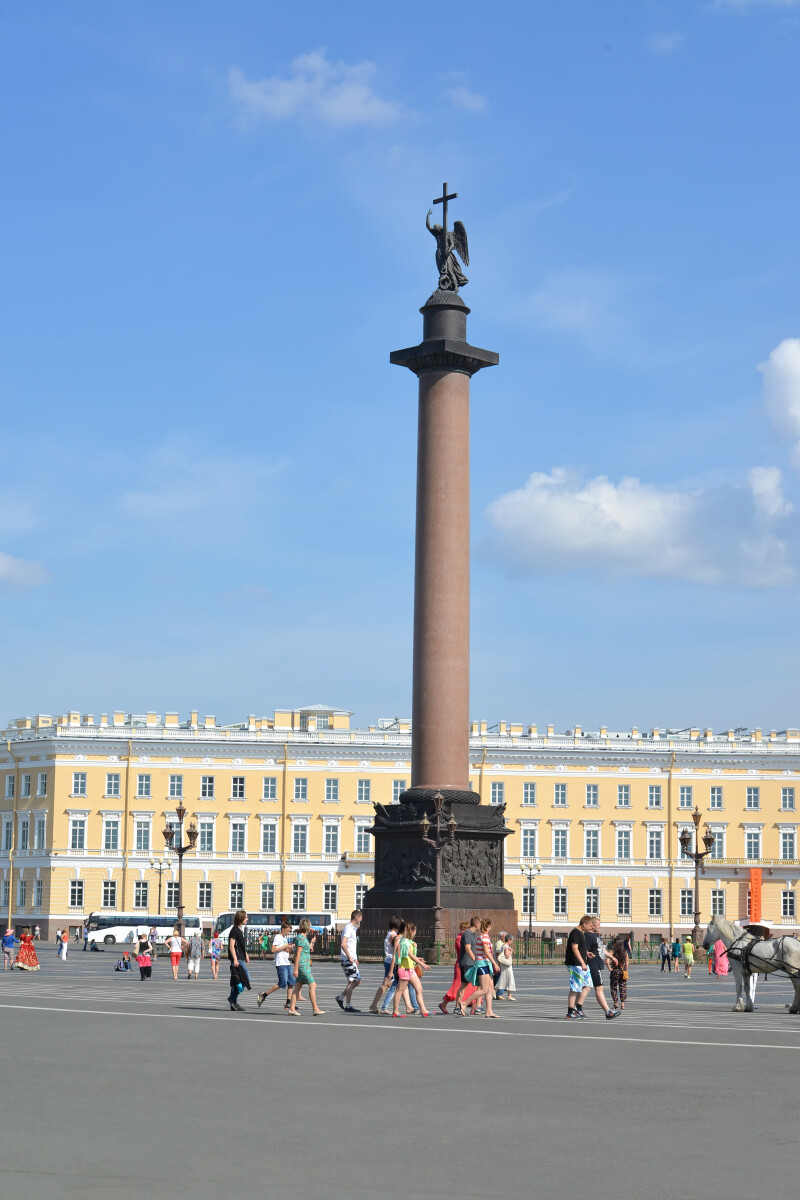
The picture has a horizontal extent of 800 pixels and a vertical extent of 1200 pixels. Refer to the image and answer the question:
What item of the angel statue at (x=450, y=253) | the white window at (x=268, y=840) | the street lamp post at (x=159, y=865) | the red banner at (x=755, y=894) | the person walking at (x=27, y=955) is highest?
the angel statue at (x=450, y=253)

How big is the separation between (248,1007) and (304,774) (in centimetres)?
7007

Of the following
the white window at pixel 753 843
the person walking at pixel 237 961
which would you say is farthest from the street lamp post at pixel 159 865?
the person walking at pixel 237 961

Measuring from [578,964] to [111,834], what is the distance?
7359 cm

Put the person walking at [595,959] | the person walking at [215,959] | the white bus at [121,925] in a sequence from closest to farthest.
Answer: the person walking at [595,959] → the person walking at [215,959] → the white bus at [121,925]

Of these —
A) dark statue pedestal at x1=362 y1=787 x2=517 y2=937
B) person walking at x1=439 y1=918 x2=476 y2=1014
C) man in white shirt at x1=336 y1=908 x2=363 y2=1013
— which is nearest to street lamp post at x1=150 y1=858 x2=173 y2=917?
dark statue pedestal at x1=362 y1=787 x2=517 y2=937

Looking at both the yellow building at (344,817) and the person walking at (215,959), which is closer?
the person walking at (215,959)

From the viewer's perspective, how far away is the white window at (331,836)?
316 ft

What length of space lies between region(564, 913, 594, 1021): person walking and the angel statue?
24.5m

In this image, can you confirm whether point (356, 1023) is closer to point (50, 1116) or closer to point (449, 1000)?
point (449, 1000)

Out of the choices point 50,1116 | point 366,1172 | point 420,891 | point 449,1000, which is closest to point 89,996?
point 449,1000

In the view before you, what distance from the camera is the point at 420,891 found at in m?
40.6

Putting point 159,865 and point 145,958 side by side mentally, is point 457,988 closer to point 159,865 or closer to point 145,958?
point 145,958

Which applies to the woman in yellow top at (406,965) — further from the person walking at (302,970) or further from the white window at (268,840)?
the white window at (268,840)

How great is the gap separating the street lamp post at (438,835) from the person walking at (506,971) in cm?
930
